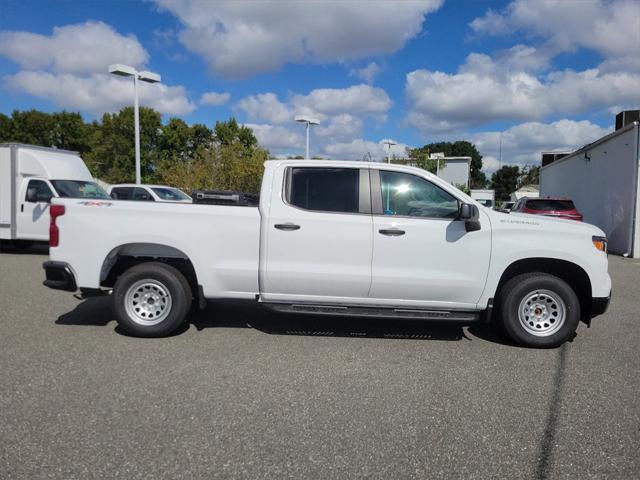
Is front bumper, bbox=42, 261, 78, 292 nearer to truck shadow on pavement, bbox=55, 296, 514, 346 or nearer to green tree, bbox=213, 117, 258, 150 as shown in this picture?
truck shadow on pavement, bbox=55, 296, 514, 346

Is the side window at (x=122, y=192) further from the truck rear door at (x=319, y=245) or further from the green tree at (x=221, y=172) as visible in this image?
the truck rear door at (x=319, y=245)

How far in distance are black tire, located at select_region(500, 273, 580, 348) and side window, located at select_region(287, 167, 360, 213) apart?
1911 millimetres

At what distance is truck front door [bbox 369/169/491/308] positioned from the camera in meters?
5.38

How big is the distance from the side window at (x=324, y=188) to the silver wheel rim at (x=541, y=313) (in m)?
2.10

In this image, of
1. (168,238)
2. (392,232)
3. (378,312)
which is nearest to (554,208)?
(392,232)

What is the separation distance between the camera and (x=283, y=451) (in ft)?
10.7

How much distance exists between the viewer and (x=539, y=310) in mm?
5535

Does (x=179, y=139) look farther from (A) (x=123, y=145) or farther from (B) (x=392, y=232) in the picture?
(B) (x=392, y=232)

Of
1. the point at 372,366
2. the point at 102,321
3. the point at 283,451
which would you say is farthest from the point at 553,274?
the point at 102,321

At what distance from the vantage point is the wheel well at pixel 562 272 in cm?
551

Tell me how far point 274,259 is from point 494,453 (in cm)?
294

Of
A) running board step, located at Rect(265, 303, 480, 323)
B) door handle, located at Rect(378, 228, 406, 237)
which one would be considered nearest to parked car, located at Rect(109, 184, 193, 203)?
running board step, located at Rect(265, 303, 480, 323)

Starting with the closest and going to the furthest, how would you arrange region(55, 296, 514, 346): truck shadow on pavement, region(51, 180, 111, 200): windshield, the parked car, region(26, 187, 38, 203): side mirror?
region(55, 296, 514, 346): truck shadow on pavement < region(26, 187, 38, 203): side mirror < region(51, 180, 111, 200): windshield < the parked car

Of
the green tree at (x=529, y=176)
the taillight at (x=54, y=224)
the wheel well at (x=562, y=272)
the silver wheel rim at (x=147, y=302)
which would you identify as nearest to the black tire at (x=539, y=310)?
the wheel well at (x=562, y=272)
